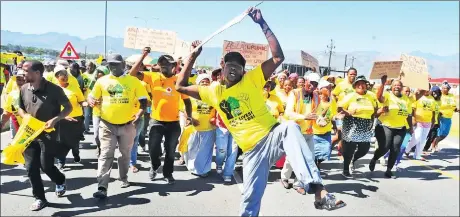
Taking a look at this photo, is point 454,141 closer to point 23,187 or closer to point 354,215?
point 354,215

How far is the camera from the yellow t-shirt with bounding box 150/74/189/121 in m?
5.98

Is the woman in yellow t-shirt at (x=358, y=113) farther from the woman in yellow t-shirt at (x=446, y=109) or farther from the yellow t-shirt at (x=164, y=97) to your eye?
the woman in yellow t-shirt at (x=446, y=109)

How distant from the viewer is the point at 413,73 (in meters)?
7.30

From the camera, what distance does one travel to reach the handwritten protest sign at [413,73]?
7266 mm

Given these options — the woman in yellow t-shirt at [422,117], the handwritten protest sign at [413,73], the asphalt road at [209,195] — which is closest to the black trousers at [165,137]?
the asphalt road at [209,195]

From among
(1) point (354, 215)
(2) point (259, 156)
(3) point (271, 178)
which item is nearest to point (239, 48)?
(3) point (271, 178)

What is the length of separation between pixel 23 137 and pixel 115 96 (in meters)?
1.22

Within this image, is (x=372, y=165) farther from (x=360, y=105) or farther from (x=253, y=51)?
(x=253, y=51)

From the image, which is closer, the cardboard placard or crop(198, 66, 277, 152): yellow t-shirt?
crop(198, 66, 277, 152): yellow t-shirt

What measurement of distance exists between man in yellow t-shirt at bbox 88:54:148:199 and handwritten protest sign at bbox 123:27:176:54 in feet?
9.14

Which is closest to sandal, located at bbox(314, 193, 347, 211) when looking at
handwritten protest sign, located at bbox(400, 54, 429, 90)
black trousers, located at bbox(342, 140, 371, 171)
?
black trousers, located at bbox(342, 140, 371, 171)

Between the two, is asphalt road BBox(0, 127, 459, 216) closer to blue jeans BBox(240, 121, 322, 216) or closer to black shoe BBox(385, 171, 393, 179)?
black shoe BBox(385, 171, 393, 179)

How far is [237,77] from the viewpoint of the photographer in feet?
11.5

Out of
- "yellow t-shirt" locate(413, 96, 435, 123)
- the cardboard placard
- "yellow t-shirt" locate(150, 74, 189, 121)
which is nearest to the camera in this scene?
"yellow t-shirt" locate(150, 74, 189, 121)
